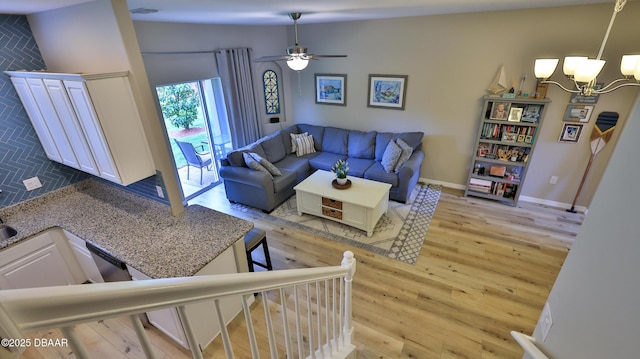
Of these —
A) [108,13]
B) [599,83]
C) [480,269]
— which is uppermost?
[108,13]

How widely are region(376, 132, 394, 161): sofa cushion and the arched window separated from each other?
2186mm

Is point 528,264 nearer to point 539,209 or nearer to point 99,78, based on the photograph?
point 539,209

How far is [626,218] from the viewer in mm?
918

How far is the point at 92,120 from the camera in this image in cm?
211

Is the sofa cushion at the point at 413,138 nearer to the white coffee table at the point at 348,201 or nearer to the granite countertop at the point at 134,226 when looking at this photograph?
the white coffee table at the point at 348,201

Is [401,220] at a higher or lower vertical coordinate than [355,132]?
lower

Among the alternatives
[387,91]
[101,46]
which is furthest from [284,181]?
[101,46]

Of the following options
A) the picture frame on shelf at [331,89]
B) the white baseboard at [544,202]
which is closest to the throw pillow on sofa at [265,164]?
the picture frame on shelf at [331,89]

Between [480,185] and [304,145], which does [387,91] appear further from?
[480,185]

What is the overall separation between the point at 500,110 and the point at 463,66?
87 centimetres

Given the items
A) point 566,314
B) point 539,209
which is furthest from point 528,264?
point 566,314

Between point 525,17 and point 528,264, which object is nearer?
point 528,264

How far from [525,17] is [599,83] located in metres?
1.25

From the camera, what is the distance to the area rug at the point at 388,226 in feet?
11.7
